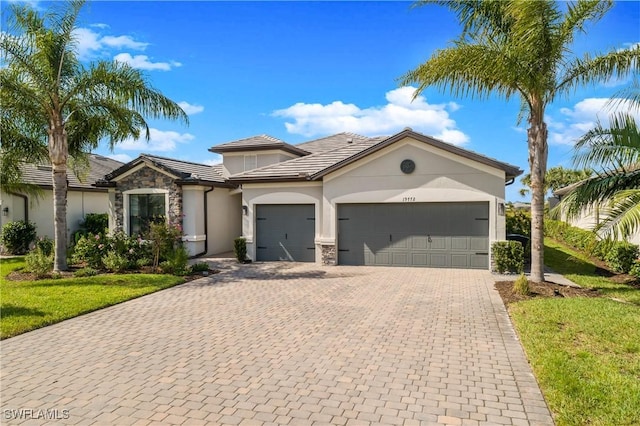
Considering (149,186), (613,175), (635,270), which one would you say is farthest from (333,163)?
(635,270)

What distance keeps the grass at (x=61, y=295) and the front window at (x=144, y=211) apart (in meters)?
5.31

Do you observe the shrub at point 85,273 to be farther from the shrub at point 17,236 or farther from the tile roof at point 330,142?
the tile roof at point 330,142

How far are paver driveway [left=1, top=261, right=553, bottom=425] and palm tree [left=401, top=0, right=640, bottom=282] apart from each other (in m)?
4.73

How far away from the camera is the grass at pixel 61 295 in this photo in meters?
8.03

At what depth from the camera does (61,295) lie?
1012cm

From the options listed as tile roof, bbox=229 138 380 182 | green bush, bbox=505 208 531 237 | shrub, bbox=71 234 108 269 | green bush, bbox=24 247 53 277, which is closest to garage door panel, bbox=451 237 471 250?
tile roof, bbox=229 138 380 182

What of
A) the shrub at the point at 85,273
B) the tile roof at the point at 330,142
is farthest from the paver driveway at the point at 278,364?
the tile roof at the point at 330,142

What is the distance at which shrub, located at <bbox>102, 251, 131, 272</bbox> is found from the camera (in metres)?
13.7

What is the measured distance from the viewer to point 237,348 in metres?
6.55

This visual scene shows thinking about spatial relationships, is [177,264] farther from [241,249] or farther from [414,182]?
[414,182]

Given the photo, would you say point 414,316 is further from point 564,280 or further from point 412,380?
point 564,280

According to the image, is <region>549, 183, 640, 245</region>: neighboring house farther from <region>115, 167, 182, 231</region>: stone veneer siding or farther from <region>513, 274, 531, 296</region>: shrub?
<region>115, 167, 182, 231</region>: stone veneer siding

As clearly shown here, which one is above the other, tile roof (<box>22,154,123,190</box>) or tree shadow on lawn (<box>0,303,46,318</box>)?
tile roof (<box>22,154,123,190</box>)

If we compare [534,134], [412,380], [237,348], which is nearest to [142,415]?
[237,348]
